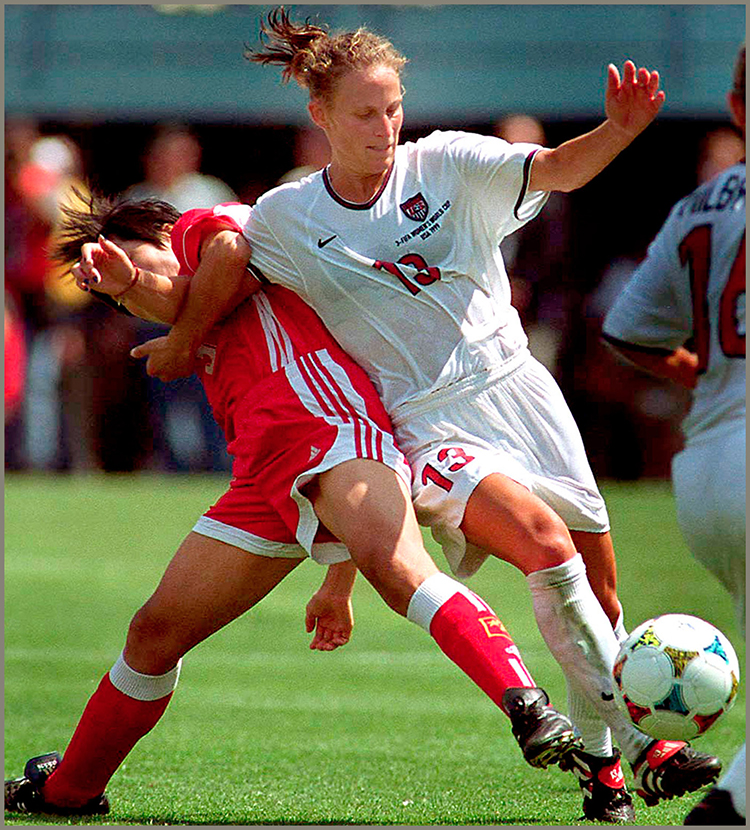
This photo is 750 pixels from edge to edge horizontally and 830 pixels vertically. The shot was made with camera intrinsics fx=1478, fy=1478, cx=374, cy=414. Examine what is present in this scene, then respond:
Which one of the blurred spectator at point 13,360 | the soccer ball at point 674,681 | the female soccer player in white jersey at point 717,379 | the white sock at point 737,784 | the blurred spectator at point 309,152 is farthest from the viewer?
the blurred spectator at point 13,360

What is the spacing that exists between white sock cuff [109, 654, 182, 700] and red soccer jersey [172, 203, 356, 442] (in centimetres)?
85

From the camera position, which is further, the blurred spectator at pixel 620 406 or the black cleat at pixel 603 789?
the blurred spectator at pixel 620 406

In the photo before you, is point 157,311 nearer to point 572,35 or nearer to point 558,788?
point 558,788

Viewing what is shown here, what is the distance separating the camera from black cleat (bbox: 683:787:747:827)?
11.6ft

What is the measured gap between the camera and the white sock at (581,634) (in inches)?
168

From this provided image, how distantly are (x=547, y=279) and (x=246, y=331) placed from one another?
9.75 meters

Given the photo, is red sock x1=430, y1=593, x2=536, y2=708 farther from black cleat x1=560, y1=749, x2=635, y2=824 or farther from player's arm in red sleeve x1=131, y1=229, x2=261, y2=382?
player's arm in red sleeve x1=131, y1=229, x2=261, y2=382

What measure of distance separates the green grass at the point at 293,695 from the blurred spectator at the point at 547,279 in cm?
211

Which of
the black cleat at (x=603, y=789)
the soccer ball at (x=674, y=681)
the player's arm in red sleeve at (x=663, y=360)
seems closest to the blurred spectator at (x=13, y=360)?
the player's arm in red sleeve at (x=663, y=360)

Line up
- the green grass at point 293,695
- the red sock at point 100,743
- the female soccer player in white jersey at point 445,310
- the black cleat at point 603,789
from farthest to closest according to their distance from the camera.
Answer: the green grass at point 293,695
the red sock at point 100,743
the black cleat at point 603,789
the female soccer player in white jersey at point 445,310

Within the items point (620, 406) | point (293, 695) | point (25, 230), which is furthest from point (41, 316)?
point (293, 695)

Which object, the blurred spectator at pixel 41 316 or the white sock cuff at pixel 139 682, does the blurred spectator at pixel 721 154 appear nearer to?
the blurred spectator at pixel 41 316

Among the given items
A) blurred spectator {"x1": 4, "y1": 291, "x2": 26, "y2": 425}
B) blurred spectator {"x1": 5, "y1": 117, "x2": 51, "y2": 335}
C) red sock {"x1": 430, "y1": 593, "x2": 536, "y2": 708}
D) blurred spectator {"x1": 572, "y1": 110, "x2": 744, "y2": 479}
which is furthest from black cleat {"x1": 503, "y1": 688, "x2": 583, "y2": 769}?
blurred spectator {"x1": 4, "y1": 291, "x2": 26, "y2": 425}

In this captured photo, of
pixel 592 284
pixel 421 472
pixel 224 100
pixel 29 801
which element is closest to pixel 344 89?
pixel 421 472
